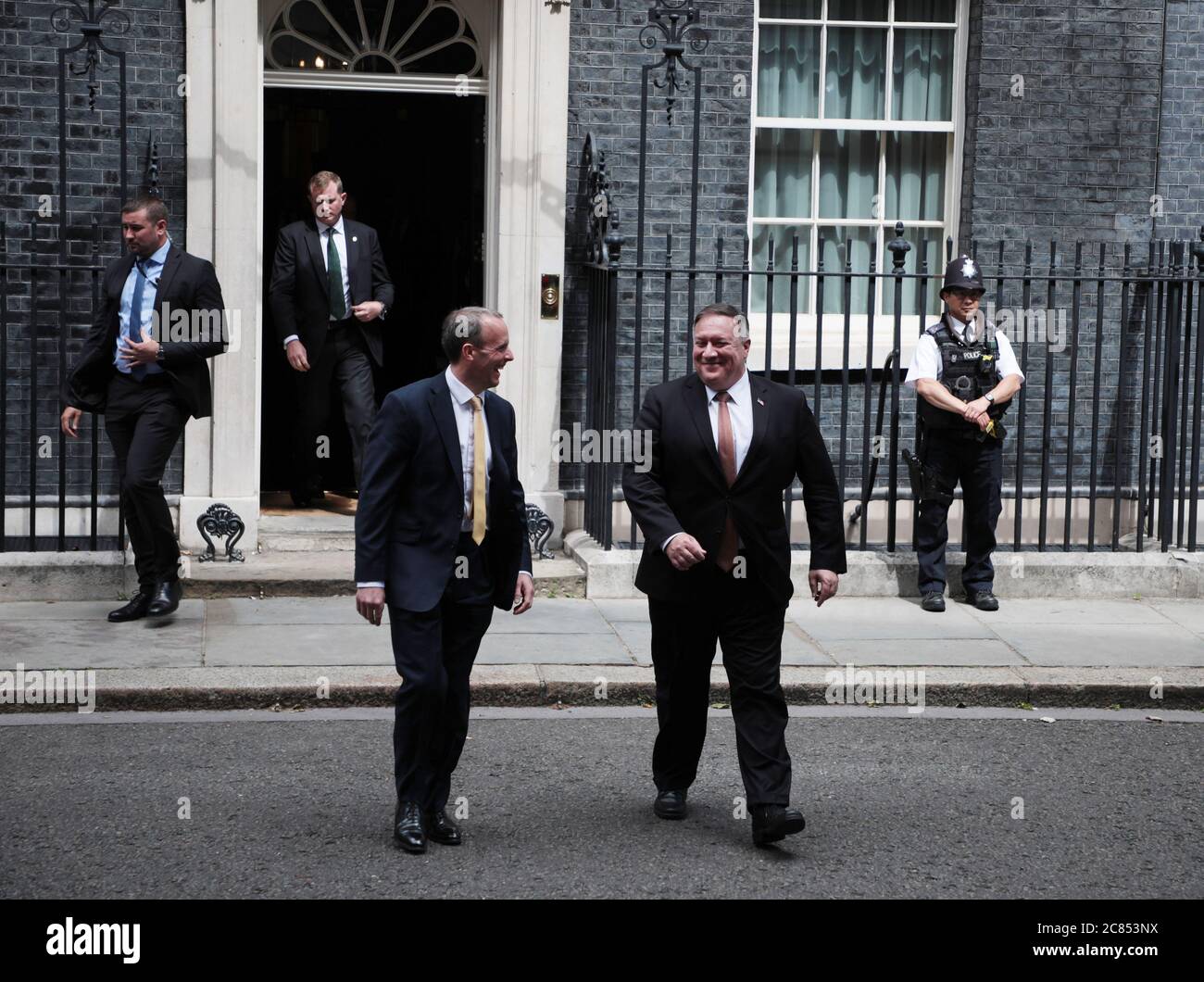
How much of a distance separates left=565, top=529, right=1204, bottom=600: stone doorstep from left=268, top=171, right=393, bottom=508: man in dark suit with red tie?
158cm

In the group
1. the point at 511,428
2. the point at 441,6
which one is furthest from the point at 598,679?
the point at 441,6

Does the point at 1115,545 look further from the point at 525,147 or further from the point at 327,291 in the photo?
the point at 327,291

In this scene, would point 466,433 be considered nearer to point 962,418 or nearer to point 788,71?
point 962,418

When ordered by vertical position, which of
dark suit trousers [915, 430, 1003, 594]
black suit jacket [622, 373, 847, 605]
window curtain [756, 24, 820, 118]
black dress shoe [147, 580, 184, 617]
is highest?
window curtain [756, 24, 820, 118]

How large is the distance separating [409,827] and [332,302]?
4871 millimetres

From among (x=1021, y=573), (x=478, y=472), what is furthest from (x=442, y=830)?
(x=1021, y=573)

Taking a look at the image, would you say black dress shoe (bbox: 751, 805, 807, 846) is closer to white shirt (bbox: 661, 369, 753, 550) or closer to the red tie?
the red tie

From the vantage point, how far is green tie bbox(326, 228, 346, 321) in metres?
9.90

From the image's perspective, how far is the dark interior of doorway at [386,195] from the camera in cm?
1159

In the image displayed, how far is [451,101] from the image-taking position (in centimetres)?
1169

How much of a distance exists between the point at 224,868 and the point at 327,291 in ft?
16.6

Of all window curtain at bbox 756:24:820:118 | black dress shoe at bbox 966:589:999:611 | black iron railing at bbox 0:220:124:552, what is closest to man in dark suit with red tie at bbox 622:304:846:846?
black dress shoe at bbox 966:589:999:611

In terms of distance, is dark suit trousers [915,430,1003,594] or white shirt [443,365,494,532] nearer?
white shirt [443,365,494,532]

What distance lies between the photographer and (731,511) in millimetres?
5938
